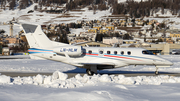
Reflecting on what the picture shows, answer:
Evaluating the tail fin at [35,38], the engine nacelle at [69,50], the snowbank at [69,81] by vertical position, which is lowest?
the snowbank at [69,81]

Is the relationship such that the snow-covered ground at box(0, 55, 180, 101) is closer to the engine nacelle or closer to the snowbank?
the snowbank

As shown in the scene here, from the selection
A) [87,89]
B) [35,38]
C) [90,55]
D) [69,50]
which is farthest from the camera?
[35,38]

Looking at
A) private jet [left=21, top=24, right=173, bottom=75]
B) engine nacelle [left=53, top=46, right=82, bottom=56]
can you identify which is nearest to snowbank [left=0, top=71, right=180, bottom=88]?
private jet [left=21, top=24, right=173, bottom=75]

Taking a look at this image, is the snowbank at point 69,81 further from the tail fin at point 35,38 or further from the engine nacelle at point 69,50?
the tail fin at point 35,38

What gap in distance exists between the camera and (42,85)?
13.6 metres

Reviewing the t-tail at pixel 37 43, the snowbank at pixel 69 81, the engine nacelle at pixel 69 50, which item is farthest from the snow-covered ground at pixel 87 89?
the t-tail at pixel 37 43

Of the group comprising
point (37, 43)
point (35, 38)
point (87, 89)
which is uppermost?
point (35, 38)

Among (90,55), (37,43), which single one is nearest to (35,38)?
(37,43)

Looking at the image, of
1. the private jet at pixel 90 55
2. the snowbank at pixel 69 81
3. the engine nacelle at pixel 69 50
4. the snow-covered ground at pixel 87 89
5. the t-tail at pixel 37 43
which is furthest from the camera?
the t-tail at pixel 37 43

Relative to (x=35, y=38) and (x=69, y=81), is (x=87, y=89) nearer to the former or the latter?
(x=69, y=81)

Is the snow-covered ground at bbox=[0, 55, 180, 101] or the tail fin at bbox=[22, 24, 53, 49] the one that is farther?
the tail fin at bbox=[22, 24, 53, 49]

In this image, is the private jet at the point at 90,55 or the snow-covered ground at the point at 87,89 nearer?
the snow-covered ground at the point at 87,89

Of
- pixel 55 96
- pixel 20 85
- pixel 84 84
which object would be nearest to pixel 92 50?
pixel 84 84

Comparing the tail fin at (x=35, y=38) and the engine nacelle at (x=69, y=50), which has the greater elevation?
the tail fin at (x=35, y=38)
